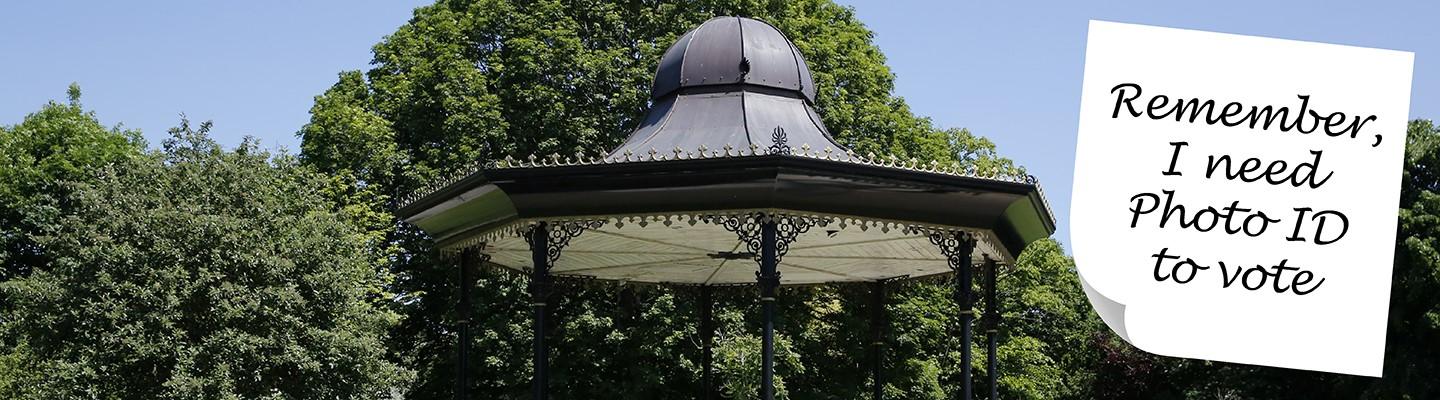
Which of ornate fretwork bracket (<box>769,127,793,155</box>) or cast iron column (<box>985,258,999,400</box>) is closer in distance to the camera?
ornate fretwork bracket (<box>769,127,793,155</box>)

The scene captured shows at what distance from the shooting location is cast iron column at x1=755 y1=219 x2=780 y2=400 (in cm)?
1552

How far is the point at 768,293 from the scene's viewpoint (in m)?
Answer: 15.7

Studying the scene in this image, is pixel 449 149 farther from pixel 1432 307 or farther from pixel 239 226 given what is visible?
pixel 1432 307

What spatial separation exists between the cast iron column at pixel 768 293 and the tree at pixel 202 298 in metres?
16.8

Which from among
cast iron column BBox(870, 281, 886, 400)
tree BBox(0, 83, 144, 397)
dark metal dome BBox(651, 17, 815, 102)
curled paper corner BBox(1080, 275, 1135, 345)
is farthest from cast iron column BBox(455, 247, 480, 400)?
tree BBox(0, 83, 144, 397)

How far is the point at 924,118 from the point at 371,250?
1490cm

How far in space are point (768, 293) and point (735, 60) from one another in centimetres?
379

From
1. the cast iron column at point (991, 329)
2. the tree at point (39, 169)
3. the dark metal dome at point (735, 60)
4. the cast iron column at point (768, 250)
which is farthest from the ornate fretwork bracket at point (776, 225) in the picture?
the tree at point (39, 169)

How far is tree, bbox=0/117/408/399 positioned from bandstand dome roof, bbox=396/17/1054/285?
1025 cm

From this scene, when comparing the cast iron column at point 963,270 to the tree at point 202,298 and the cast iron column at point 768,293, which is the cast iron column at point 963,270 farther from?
the tree at point 202,298

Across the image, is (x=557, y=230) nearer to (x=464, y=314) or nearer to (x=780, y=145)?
(x=780, y=145)

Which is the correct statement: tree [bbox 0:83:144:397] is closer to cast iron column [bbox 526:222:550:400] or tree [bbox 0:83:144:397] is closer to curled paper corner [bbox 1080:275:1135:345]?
cast iron column [bbox 526:222:550:400]

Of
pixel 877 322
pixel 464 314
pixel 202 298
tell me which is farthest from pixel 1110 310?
pixel 202 298

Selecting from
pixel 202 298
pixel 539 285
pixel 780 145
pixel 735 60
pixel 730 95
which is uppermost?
pixel 735 60
